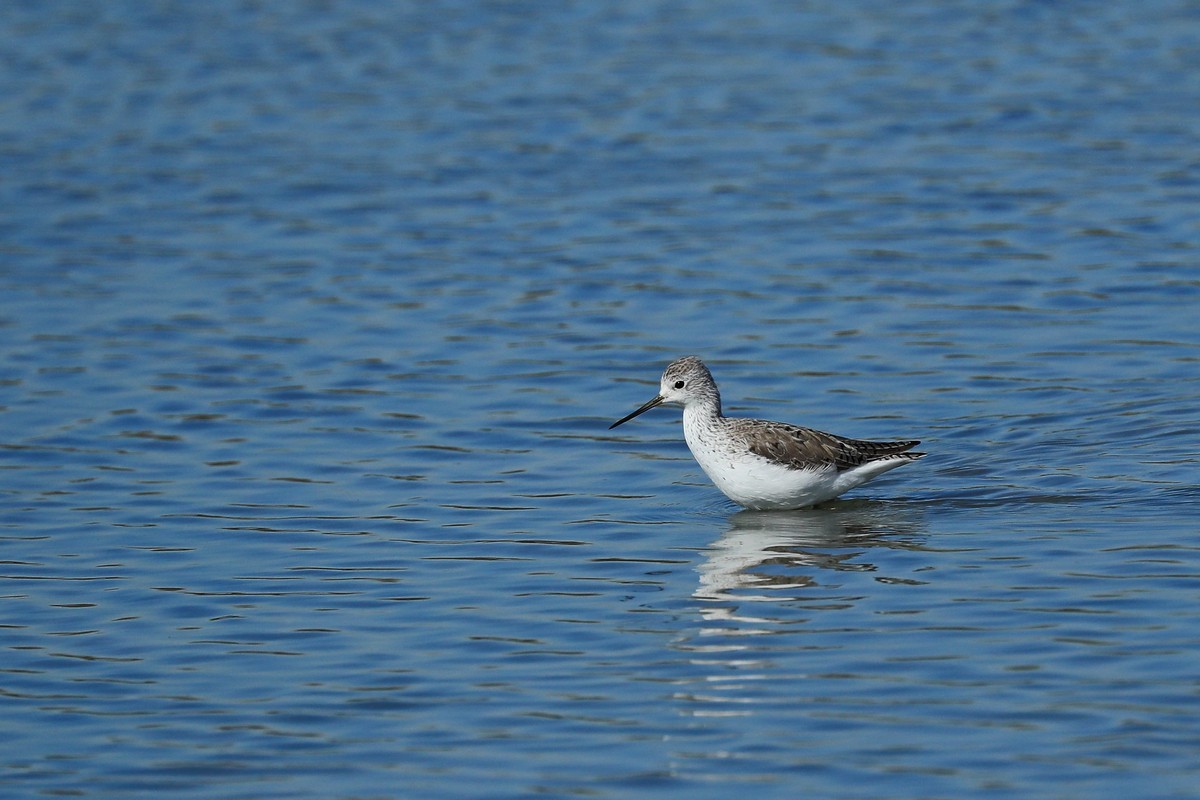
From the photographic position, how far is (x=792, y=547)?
11.9m

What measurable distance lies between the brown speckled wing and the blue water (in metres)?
0.40

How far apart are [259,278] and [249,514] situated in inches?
287

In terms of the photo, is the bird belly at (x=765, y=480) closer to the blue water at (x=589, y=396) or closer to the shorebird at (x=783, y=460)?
the shorebird at (x=783, y=460)

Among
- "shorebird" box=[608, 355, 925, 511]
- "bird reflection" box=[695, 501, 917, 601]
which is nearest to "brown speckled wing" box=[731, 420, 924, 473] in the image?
"shorebird" box=[608, 355, 925, 511]

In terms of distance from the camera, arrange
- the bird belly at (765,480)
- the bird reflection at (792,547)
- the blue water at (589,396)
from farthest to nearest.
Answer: the bird belly at (765,480), the bird reflection at (792,547), the blue water at (589,396)

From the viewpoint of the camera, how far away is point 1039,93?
2569cm

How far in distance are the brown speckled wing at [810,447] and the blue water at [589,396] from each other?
0.40 m

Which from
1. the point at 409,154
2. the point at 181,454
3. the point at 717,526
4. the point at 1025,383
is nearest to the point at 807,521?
the point at 717,526

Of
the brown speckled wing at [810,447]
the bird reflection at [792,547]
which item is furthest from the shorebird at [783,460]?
the bird reflection at [792,547]

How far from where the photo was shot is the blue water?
893 centimetres

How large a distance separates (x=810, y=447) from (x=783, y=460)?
0.24m

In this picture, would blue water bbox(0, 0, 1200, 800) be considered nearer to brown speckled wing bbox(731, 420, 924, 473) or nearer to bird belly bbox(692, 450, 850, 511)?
bird belly bbox(692, 450, 850, 511)

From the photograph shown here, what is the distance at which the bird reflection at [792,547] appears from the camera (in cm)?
1095

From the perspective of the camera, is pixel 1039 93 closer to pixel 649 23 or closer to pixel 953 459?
pixel 649 23
